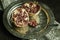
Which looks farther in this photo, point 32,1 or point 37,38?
point 32,1

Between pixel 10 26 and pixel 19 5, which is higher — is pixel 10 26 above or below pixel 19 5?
below

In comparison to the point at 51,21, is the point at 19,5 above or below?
above

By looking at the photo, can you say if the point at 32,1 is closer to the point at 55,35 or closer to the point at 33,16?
the point at 33,16

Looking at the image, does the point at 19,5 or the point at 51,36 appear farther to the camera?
the point at 19,5

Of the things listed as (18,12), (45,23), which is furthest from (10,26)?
(45,23)

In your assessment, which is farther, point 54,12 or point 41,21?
point 54,12

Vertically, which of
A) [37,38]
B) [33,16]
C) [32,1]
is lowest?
[37,38]

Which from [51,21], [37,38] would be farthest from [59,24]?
[37,38]

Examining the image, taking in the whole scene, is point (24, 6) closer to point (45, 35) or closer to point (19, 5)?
point (19, 5)
